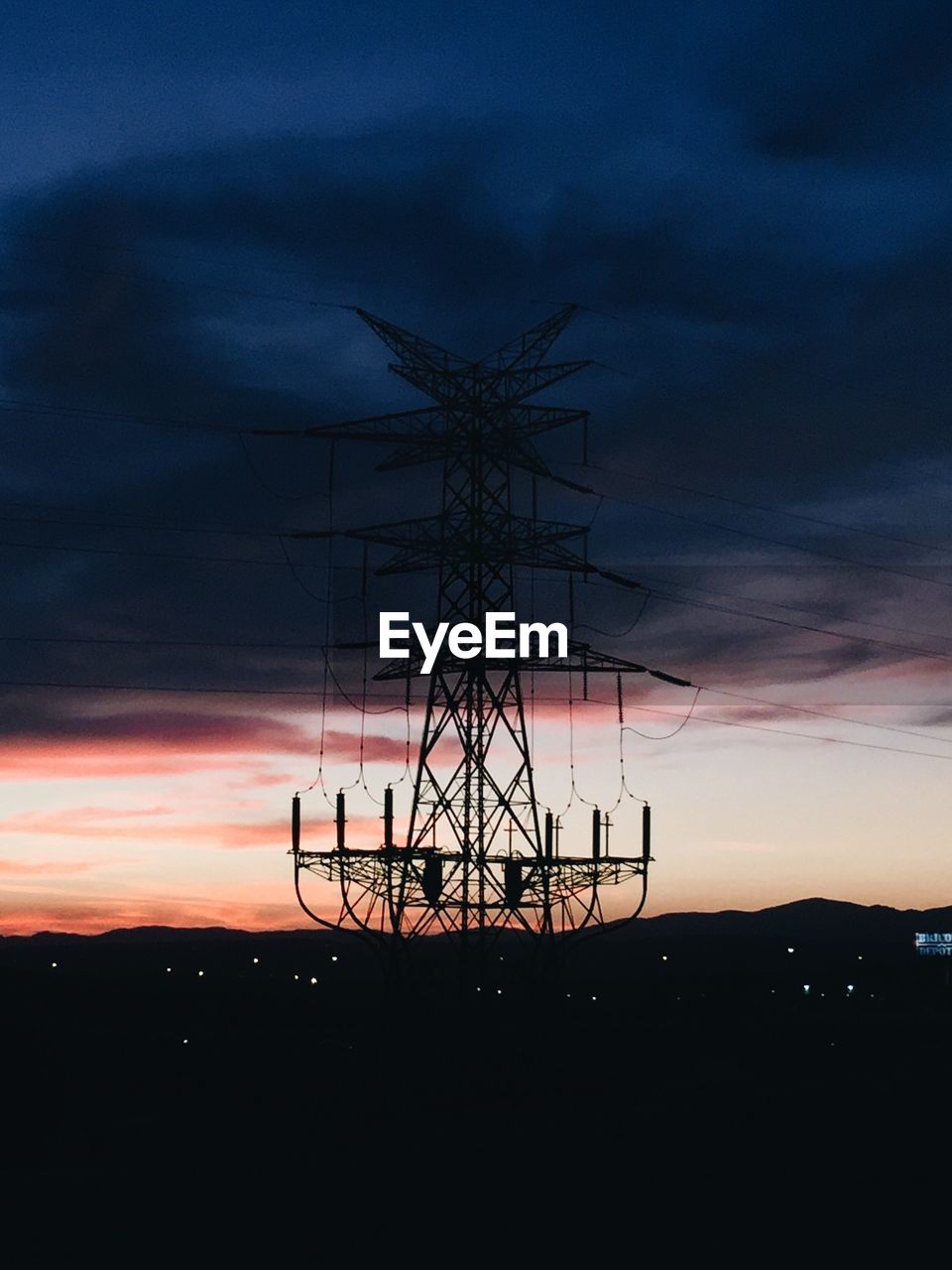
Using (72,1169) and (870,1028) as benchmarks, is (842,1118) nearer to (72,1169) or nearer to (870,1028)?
(72,1169)

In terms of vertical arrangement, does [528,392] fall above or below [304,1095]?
above

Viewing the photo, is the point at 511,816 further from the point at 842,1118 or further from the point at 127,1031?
the point at 127,1031

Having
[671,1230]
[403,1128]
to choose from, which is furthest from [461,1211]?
[403,1128]

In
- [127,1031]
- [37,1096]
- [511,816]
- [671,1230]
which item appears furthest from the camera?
[127,1031]

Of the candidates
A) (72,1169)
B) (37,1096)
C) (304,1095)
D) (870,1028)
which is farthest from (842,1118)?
(870,1028)

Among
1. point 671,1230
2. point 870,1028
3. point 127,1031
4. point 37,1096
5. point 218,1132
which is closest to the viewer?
point 671,1230

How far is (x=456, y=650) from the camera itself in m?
66.2

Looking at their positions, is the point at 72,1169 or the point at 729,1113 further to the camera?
the point at 729,1113

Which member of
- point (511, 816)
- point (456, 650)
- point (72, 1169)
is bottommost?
point (72, 1169)

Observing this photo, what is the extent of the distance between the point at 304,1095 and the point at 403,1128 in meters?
19.3

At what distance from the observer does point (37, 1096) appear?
3137 inches

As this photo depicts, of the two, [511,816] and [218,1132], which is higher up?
[511,816]

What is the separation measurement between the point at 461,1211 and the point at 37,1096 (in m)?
38.9

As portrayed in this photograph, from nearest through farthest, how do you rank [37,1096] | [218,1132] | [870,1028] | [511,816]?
[511,816]
[218,1132]
[37,1096]
[870,1028]
